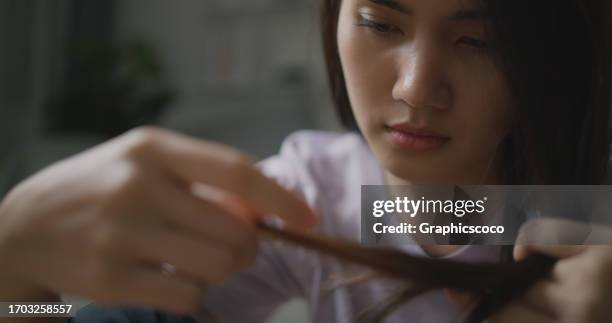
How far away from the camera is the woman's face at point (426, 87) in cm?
34

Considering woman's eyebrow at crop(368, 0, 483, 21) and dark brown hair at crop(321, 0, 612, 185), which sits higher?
woman's eyebrow at crop(368, 0, 483, 21)

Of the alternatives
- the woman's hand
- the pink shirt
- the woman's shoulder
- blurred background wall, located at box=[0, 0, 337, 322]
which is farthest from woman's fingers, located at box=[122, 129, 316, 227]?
blurred background wall, located at box=[0, 0, 337, 322]

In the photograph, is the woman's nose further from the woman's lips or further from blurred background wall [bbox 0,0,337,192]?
blurred background wall [bbox 0,0,337,192]

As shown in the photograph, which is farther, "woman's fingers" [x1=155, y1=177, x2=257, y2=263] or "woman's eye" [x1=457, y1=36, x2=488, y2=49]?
"woman's eye" [x1=457, y1=36, x2=488, y2=49]

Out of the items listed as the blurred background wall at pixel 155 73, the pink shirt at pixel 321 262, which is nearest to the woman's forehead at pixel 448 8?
the pink shirt at pixel 321 262

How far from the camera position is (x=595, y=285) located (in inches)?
10.2

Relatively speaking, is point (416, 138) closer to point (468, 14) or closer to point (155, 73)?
point (468, 14)

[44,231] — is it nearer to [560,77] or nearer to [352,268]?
[352,268]

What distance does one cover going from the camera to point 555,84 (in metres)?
0.37

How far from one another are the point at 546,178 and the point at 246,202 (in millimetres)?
229

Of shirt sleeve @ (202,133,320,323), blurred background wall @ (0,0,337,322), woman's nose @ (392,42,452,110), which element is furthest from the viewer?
blurred background wall @ (0,0,337,322)

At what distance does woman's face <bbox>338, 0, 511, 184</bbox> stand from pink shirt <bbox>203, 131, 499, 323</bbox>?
0.22 ft

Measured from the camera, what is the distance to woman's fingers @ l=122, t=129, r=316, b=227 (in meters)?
0.25

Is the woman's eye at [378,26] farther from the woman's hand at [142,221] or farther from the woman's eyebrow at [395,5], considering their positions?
the woman's hand at [142,221]
